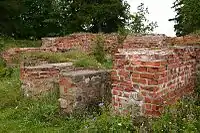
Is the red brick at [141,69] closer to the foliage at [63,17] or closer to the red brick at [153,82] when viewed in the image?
the red brick at [153,82]

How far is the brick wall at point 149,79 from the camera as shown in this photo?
4645mm

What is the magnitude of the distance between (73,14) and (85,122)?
27.0 metres

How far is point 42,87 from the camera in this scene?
288 inches

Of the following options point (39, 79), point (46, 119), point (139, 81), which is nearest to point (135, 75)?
point (139, 81)

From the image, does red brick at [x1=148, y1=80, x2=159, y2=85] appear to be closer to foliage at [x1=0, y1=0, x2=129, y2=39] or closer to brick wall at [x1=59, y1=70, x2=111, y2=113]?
brick wall at [x1=59, y1=70, x2=111, y2=113]

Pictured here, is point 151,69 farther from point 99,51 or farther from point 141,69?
point 99,51

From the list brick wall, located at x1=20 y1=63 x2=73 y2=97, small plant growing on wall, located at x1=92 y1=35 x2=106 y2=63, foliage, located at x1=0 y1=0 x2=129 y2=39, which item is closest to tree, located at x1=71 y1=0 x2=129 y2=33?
foliage, located at x1=0 y1=0 x2=129 y2=39

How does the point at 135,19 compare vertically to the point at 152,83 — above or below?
above

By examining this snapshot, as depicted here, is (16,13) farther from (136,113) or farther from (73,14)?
(136,113)

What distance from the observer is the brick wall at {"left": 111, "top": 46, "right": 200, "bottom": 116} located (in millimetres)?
4645

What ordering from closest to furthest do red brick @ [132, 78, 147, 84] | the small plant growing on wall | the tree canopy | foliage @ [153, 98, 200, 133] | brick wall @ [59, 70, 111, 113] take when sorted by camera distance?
foliage @ [153, 98, 200, 133] < red brick @ [132, 78, 147, 84] < brick wall @ [59, 70, 111, 113] < the small plant growing on wall < the tree canopy

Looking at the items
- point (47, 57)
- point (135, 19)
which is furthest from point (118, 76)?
point (135, 19)

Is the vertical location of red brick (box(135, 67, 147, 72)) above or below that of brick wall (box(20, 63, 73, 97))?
above

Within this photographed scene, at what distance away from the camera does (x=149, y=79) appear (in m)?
4.66
